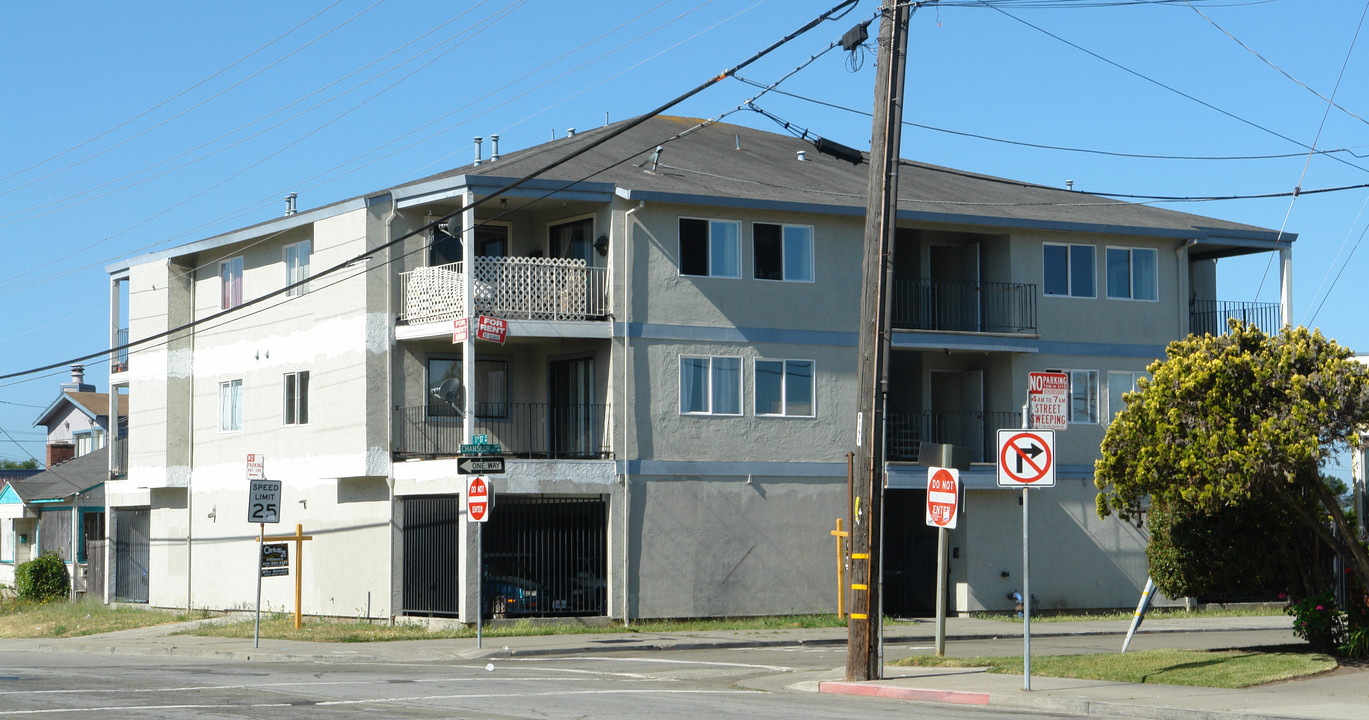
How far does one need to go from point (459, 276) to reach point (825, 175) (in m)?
9.69

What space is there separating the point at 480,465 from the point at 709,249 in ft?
28.1

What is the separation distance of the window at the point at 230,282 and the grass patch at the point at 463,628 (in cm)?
841

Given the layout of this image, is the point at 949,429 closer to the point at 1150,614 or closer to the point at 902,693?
the point at 1150,614

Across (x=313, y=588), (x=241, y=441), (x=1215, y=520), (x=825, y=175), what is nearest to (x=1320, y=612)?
(x=1215, y=520)

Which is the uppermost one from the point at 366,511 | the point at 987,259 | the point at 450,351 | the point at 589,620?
the point at 987,259

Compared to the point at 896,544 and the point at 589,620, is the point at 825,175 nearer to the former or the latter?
the point at 896,544

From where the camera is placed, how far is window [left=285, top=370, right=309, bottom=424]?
104 ft

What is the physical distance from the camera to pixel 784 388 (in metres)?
29.9

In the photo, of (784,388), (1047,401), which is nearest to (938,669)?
(1047,401)

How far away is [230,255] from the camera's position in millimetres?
34688

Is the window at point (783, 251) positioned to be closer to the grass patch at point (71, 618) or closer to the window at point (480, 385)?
the window at point (480, 385)

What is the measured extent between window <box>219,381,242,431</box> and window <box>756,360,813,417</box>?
12563mm

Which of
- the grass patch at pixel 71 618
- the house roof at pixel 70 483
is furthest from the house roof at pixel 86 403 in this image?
the grass patch at pixel 71 618

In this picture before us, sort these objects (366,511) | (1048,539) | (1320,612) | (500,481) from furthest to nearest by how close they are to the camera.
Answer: (1048,539), (366,511), (500,481), (1320,612)
